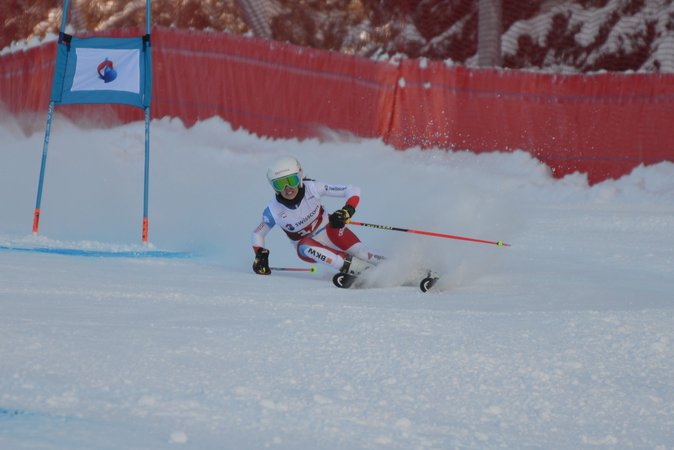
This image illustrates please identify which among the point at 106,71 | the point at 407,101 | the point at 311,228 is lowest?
the point at 311,228

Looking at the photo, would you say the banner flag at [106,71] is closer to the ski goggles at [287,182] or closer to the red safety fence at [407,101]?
the ski goggles at [287,182]

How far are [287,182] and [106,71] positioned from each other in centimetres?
356

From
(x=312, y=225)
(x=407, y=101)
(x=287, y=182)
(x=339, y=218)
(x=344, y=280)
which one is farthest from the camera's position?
(x=407, y=101)

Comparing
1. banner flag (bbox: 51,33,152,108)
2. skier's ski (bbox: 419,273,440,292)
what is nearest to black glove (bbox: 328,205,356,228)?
skier's ski (bbox: 419,273,440,292)

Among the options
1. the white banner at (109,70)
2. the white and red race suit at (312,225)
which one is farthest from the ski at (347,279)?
the white banner at (109,70)

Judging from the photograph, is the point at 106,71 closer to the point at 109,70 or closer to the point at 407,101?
the point at 109,70

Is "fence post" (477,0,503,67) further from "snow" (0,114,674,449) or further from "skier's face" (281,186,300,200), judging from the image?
"skier's face" (281,186,300,200)

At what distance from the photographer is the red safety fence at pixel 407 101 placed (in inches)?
545

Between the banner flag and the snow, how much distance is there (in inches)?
59.0

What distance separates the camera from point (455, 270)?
768cm

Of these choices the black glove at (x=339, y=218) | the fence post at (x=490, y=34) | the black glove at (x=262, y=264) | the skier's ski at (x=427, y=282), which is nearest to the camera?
the skier's ski at (x=427, y=282)

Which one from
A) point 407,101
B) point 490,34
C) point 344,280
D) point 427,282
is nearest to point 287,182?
point 344,280

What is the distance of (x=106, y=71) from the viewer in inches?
424

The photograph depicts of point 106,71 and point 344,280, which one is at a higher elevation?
point 106,71
